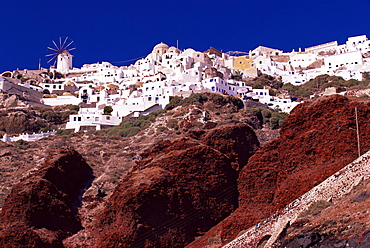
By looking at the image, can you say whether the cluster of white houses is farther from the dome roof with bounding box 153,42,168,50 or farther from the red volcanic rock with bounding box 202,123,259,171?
the red volcanic rock with bounding box 202,123,259,171

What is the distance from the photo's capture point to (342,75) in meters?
77.5

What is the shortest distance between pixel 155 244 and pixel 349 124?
949 centimetres

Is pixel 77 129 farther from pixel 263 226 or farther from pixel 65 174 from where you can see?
pixel 263 226

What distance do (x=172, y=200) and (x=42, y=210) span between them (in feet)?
27.4

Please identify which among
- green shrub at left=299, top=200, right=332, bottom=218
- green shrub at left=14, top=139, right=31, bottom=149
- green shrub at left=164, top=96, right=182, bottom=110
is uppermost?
green shrub at left=164, top=96, right=182, bottom=110

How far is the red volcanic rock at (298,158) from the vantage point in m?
20.4

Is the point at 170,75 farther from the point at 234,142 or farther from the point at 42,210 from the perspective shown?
the point at 42,210

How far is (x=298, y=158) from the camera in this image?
71.5 ft

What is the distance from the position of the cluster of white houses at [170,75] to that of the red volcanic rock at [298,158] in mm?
38184

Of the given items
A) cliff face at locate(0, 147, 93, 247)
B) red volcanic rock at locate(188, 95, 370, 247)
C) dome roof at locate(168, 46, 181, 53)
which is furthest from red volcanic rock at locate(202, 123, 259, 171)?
dome roof at locate(168, 46, 181, 53)

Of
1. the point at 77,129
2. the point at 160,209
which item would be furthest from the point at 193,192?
the point at 77,129

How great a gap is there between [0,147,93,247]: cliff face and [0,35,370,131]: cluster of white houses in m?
28.0

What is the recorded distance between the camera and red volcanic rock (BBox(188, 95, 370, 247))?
20.4 meters

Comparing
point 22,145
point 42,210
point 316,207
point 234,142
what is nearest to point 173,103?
point 22,145
